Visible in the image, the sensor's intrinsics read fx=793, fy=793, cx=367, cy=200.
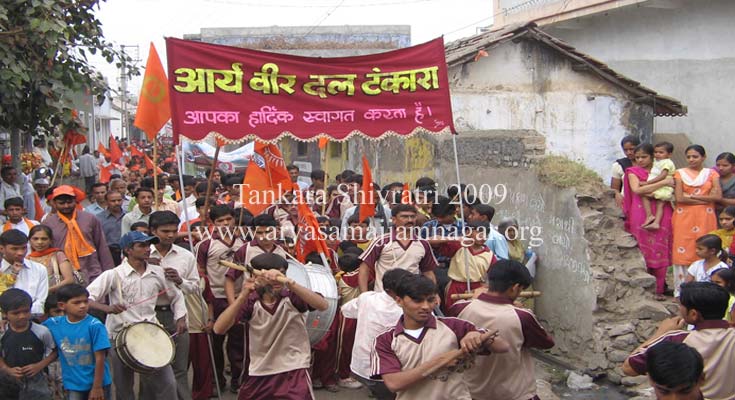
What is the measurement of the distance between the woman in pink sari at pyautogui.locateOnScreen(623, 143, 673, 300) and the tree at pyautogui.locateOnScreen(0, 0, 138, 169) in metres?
6.16

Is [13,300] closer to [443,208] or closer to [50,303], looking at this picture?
[50,303]

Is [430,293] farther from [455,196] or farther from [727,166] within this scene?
[727,166]

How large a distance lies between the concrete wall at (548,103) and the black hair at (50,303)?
953 cm

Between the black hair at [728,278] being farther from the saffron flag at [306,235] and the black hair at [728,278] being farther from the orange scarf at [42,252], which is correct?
the orange scarf at [42,252]

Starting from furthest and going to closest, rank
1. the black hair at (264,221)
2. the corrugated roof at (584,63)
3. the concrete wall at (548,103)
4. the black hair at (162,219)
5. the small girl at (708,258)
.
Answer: the concrete wall at (548,103)
the corrugated roof at (584,63)
the black hair at (264,221)
the small girl at (708,258)
the black hair at (162,219)

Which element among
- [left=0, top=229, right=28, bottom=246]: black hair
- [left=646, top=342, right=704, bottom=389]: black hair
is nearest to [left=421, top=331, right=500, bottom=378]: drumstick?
[left=646, top=342, right=704, bottom=389]: black hair

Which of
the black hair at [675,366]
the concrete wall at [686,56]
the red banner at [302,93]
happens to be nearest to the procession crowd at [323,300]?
the black hair at [675,366]

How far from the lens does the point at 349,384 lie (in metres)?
7.68

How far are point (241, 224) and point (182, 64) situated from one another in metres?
2.01

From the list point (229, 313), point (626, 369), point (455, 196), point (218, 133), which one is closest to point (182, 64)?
point (218, 133)

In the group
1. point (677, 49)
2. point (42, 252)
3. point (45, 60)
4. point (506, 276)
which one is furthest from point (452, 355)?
point (677, 49)

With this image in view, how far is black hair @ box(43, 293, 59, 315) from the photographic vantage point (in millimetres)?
5840

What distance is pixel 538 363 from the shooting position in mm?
8422

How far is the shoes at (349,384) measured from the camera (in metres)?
7.67
